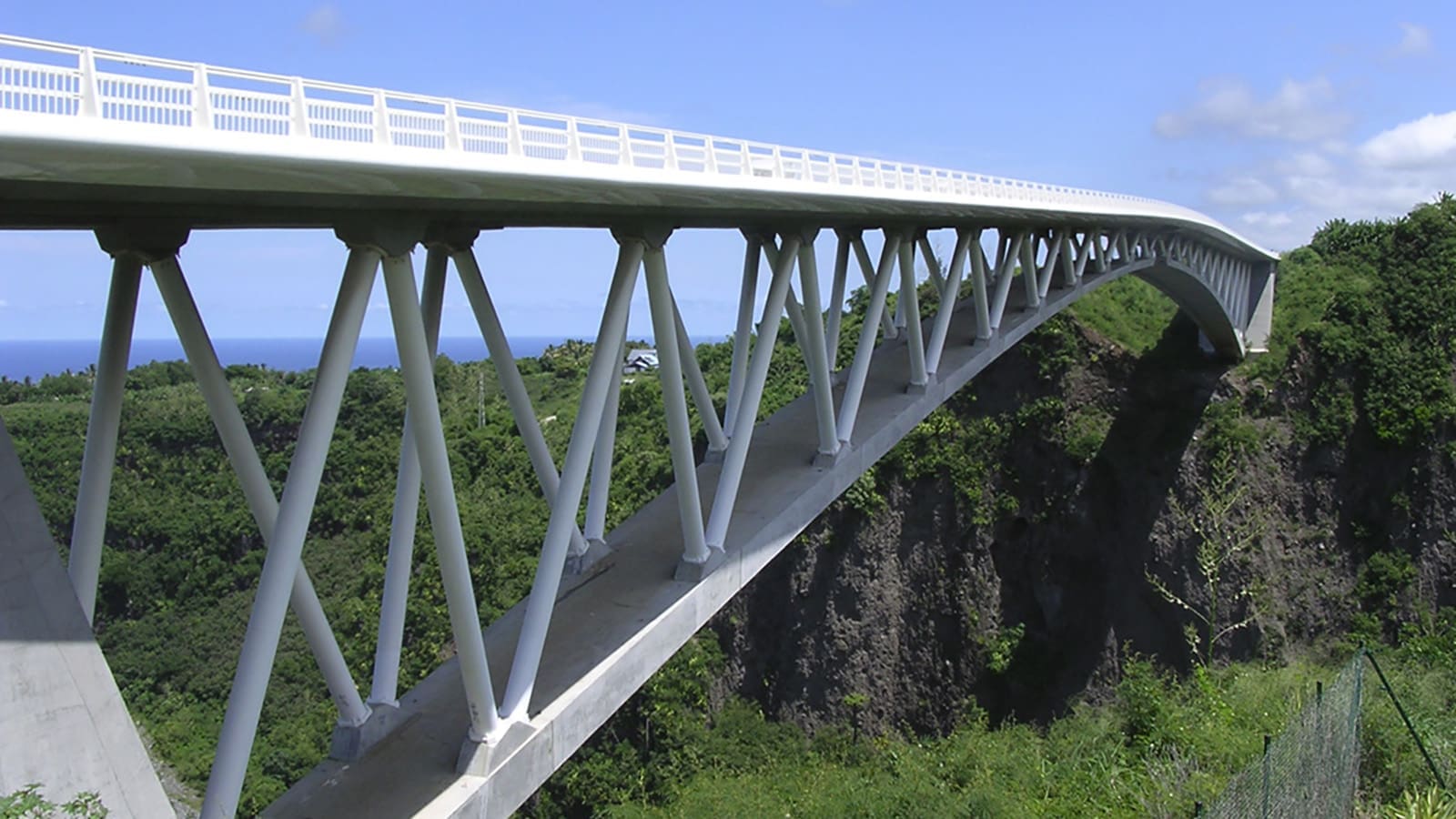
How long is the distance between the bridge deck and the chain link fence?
6.56 metres

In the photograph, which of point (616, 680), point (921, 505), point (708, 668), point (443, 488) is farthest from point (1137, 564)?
point (443, 488)

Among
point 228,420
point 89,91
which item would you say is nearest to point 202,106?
point 89,91

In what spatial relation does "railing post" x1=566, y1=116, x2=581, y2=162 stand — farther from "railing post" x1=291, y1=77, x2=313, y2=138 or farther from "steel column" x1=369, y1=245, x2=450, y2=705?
"railing post" x1=291, y1=77, x2=313, y2=138

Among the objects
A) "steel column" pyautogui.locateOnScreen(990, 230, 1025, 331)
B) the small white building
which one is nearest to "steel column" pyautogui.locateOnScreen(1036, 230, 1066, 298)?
"steel column" pyautogui.locateOnScreen(990, 230, 1025, 331)

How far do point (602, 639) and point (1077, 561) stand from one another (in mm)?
32113

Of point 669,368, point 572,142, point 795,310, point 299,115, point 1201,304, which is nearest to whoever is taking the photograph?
point 299,115

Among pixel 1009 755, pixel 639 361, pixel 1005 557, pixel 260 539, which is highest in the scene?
A: pixel 639 361

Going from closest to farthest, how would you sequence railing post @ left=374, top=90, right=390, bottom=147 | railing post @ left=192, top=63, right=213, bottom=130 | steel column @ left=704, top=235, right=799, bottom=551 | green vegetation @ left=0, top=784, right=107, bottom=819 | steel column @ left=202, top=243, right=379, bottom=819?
1. green vegetation @ left=0, top=784, right=107, bottom=819
2. railing post @ left=192, top=63, right=213, bottom=130
3. steel column @ left=202, top=243, right=379, bottom=819
4. railing post @ left=374, top=90, right=390, bottom=147
5. steel column @ left=704, top=235, right=799, bottom=551

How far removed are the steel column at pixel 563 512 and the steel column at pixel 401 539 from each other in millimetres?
1259

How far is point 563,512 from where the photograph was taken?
12570 millimetres

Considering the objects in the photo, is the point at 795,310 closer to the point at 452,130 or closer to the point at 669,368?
the point at 669,368

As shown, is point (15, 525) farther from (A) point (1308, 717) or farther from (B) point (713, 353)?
(B) point (713, 353)

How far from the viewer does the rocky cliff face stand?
40.9 m

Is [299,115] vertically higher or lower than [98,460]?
higher
